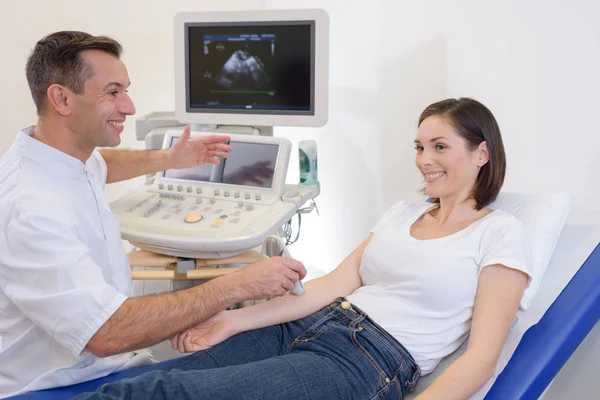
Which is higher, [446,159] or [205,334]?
[446,159]

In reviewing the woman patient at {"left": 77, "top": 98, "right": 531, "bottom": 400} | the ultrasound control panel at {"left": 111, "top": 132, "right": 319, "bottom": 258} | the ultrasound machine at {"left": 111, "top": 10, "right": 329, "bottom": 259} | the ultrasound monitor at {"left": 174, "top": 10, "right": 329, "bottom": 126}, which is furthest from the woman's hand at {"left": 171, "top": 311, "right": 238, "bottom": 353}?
the ultrasound monitor at {"left": 174, "top": 10, "right": 329, "bottom": 126}

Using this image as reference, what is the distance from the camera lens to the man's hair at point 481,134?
1489 mm

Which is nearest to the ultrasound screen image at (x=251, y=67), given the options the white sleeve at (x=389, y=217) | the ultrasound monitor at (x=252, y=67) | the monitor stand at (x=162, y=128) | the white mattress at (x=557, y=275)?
the ultrasound monitor at (x=252, y=67)

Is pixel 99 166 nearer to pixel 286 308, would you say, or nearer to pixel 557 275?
pixel 286 308

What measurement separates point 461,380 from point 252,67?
4.40 ft

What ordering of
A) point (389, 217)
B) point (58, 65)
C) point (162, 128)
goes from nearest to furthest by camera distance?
point (58, 65), point (389, 217), point (162, 128)

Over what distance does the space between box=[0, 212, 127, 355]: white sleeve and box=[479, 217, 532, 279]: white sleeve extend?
0.81 m

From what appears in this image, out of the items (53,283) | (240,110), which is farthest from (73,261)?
(240,110)

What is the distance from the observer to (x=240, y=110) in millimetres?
2180

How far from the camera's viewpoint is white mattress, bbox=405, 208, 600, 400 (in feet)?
4.43

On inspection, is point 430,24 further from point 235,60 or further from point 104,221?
point 104,221

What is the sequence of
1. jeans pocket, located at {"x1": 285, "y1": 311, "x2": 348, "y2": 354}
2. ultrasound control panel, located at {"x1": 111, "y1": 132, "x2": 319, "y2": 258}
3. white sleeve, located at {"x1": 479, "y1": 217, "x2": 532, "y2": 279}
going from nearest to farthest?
1. white sleeve, located at {"x1": 479, "y1": 217, "x2": 532, "y2": 279}
2. jeans pocket, located at {"x1": 285, "y1": 311, "x2": 348, "y2": 354}
3. ultrasound control panel, located at {"x1": 111, "y1": 132, "x2": 319, "y2": 258}

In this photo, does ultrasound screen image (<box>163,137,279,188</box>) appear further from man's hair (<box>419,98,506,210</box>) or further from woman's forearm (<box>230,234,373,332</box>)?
man's hair (<box>419,98,506,210</box>)

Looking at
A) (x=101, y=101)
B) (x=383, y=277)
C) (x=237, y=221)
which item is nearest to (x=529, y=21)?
(x=383, y=277)
